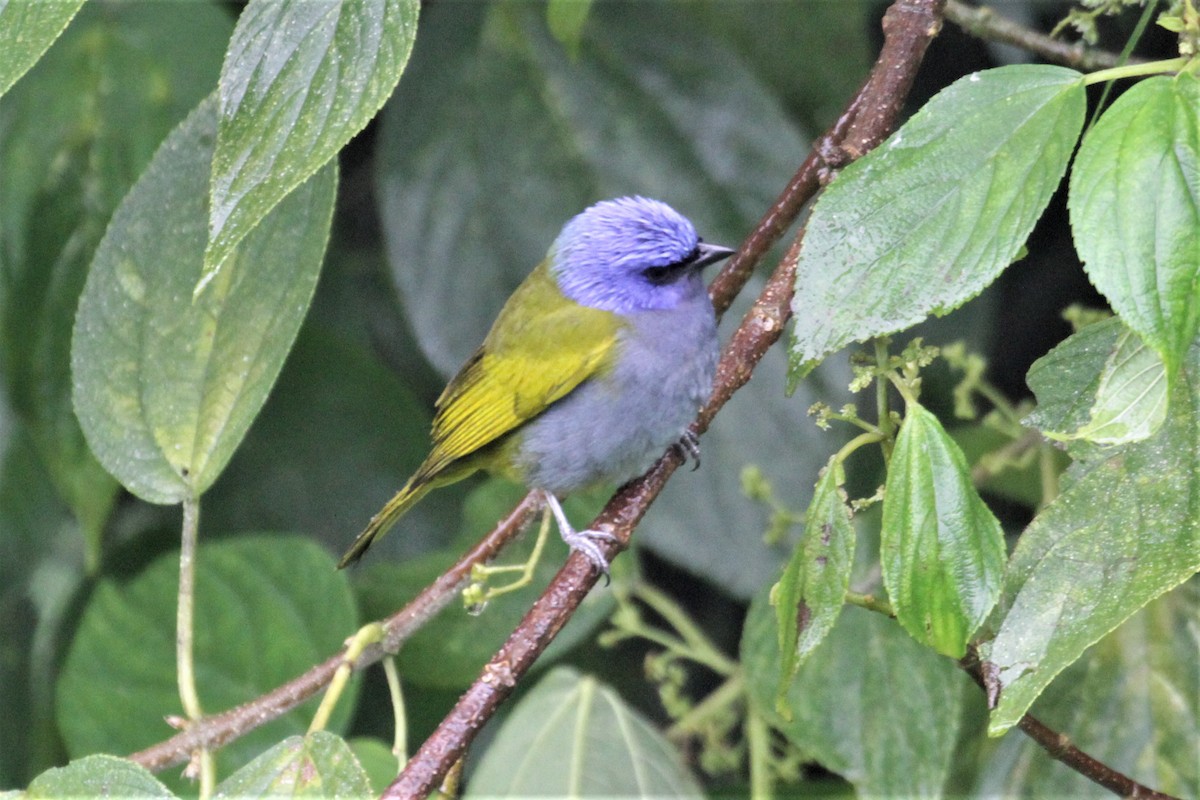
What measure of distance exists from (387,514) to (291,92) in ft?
3.92

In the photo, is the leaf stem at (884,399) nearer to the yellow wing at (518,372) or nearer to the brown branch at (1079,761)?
the brown branch at (1079,761)

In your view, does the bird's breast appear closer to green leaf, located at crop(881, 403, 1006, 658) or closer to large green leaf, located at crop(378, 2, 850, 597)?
large green leaf, located at crop(378, 2, 850, 597)

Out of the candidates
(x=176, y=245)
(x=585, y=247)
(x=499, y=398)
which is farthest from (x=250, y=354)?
(x=585, y=247)

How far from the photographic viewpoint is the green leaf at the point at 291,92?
144cm

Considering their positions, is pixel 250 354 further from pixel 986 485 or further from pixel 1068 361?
pixel 986 485

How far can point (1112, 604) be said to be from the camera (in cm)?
132

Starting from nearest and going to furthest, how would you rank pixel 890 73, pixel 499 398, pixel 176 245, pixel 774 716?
pixel 890 73, pixel 176 245, pixel 774 716, pixel 499 398

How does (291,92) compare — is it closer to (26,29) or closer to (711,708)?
(26,29)

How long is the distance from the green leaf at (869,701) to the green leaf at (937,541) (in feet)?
2.65

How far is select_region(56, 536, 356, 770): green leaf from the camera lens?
273 centimetres

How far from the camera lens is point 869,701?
2.21 m

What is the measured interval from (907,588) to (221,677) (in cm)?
192

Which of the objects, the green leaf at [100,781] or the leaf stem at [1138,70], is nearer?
the leaf stem at [1138,70]

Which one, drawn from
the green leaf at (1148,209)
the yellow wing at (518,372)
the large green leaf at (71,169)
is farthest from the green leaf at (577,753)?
the green leaf at (1148,209)
